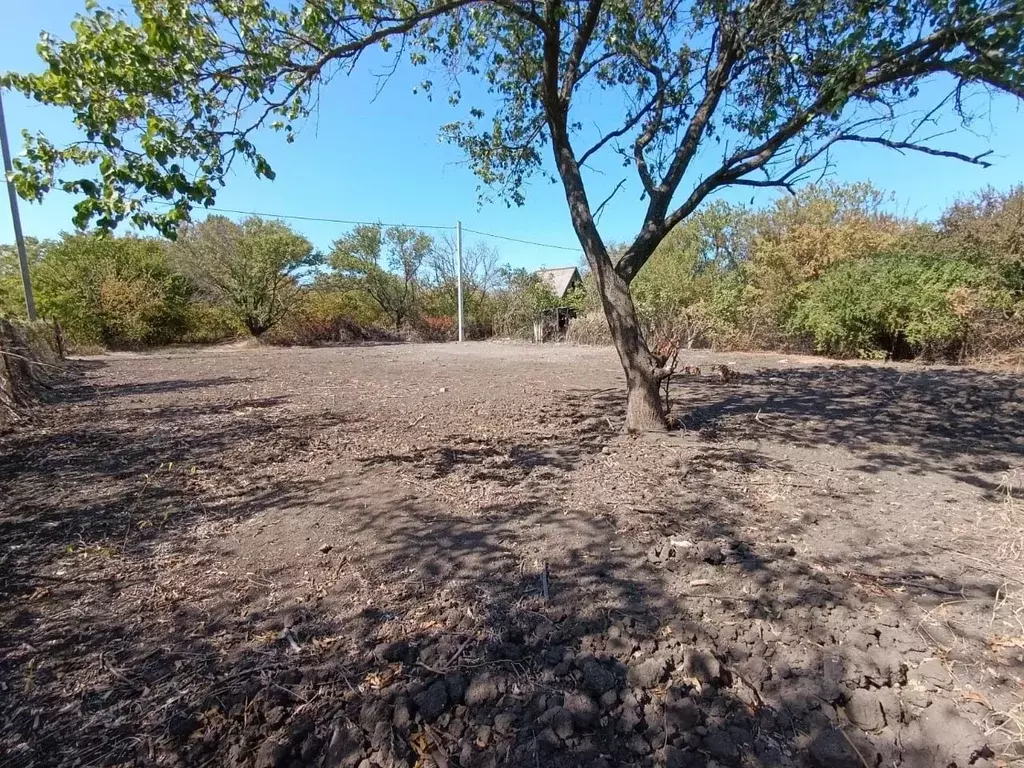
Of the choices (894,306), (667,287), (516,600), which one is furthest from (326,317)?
(516,600)

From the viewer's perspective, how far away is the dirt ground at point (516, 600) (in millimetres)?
1449

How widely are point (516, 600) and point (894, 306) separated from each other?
476 inches

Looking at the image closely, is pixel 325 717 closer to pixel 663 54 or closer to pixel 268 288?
pixel 663 54

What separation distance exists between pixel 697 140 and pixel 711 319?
11.9 m

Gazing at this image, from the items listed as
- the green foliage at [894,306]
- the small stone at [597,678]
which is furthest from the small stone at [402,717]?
the green foliage at [894,306]

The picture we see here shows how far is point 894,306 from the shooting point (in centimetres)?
1023

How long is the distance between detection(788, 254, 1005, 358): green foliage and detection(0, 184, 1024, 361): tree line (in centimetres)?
3

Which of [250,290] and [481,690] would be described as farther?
[250,290]

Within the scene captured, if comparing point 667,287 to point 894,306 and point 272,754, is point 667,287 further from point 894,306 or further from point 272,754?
point 272,754

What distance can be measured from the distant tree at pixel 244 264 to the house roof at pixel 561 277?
1253 centimetres

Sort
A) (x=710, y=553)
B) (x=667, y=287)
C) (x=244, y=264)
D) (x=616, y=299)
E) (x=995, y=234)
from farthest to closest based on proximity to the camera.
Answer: (x=244, y=264), (x=667, y=287), (x=995, y=234), (x=616, y=299), (x=710, y=553)

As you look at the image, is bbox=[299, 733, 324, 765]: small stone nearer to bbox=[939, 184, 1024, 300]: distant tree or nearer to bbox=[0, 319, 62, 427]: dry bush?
bbox=[0, 319, 62, 427]: dry bush

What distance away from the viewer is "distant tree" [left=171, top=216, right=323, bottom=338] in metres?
19.4

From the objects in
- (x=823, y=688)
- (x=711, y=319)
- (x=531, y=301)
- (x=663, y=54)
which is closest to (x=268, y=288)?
(x=531, y=301)
